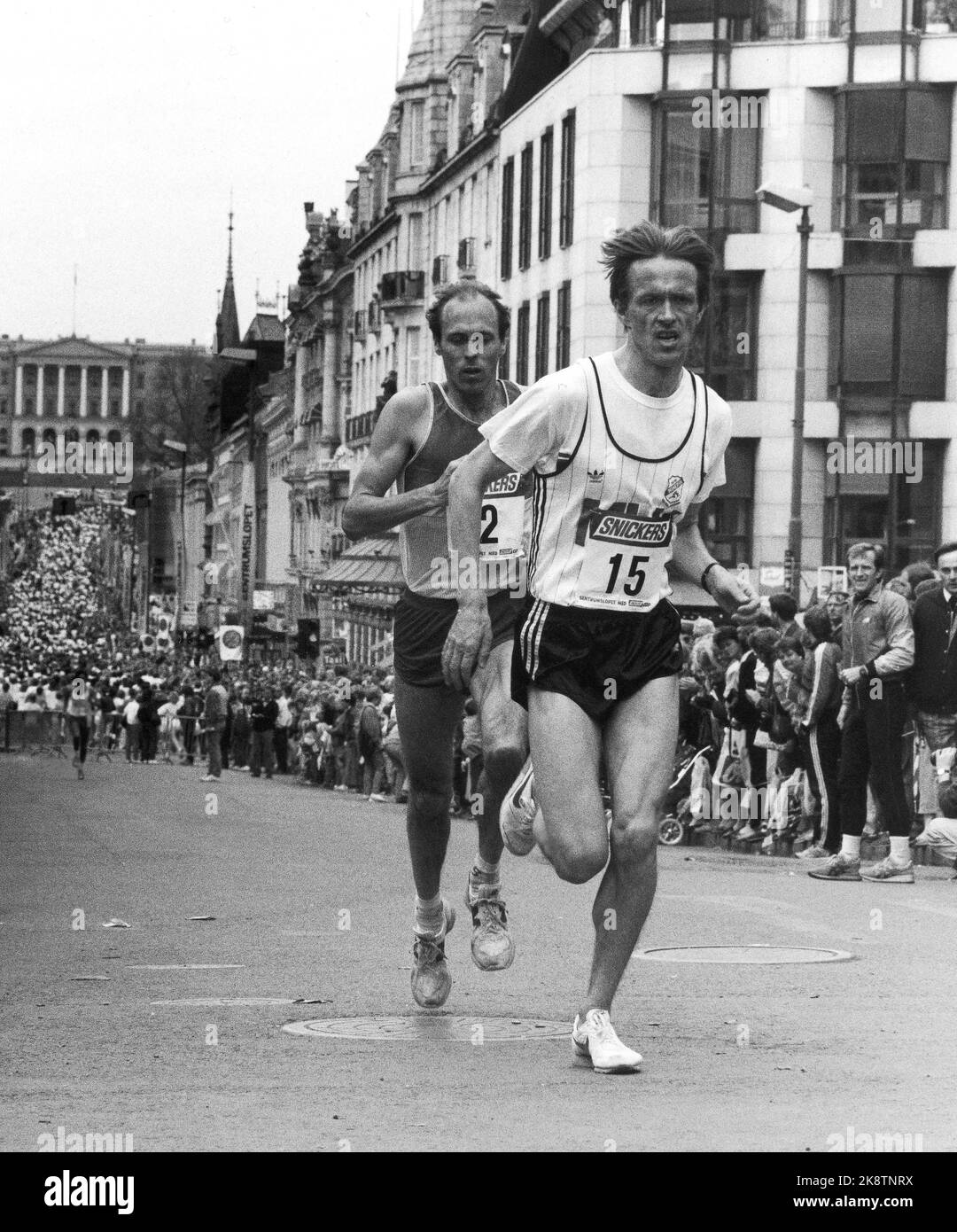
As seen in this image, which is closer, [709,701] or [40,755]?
[709,701]

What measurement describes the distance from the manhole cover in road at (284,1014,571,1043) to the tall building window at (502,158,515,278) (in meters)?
49.9

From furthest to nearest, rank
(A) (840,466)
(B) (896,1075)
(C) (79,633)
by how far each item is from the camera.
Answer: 1. (C) (79,633)
2. (A) (840,466)
3. (B) (896,1075)

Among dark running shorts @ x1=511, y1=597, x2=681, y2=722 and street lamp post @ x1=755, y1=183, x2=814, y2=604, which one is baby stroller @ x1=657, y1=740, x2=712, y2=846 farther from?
dark running shorts @ x1=511, y1=597, x2=681, y2=722

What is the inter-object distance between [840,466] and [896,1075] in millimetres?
40763

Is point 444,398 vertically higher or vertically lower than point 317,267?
lower

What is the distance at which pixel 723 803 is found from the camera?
1948 cm

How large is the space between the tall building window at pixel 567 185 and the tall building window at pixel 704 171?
267 centimetres

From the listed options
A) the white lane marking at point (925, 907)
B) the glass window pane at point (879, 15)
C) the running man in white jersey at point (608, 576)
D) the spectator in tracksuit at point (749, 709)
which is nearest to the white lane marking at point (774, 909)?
the white lane marking at point (925, 907)

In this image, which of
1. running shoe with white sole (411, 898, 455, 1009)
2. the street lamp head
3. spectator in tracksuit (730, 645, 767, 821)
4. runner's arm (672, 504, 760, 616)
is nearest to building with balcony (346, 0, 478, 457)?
the street lamp head

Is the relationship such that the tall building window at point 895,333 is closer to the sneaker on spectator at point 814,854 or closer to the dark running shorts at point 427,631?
the sneaker on spectator at point 814,854

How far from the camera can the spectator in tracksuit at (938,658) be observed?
14.9 metres

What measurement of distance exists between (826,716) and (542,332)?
3745 centimetres
